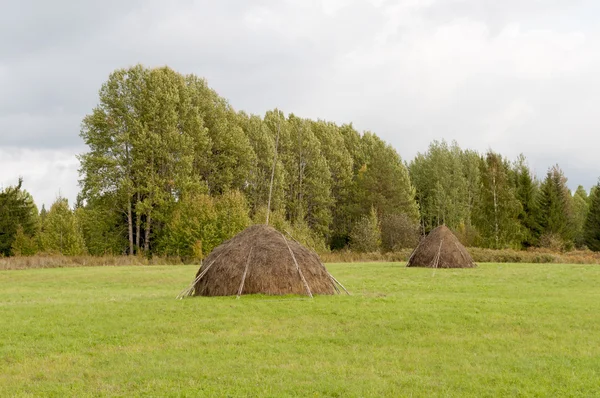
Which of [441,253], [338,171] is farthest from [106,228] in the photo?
[338,171]

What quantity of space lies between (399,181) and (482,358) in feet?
217

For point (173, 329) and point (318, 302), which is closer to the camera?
point (173, 329)

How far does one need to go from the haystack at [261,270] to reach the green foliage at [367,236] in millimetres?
45815

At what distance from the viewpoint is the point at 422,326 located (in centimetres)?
1477

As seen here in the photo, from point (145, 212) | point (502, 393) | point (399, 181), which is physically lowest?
point (502, 393)

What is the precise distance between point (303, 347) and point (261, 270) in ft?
27.2

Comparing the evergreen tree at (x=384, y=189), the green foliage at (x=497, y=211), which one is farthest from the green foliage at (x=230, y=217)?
the green foliage at (x=497, y=211)

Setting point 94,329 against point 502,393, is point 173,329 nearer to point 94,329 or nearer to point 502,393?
point 94,329

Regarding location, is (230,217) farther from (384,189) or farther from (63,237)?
(384,189)

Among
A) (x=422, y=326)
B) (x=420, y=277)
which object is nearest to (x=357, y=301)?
(x=422, y=326)

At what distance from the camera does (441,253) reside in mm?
39375

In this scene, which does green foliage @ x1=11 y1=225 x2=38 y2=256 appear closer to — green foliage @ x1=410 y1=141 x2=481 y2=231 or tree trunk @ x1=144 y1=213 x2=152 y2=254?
tree trunk @ x1=144 y1=213 x2=152 y2=254

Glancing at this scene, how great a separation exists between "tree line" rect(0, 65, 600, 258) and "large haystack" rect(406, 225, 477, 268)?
1961cm

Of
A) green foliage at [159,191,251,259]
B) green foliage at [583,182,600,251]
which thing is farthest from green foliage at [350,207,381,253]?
green foliage at [583,182,600,251]
